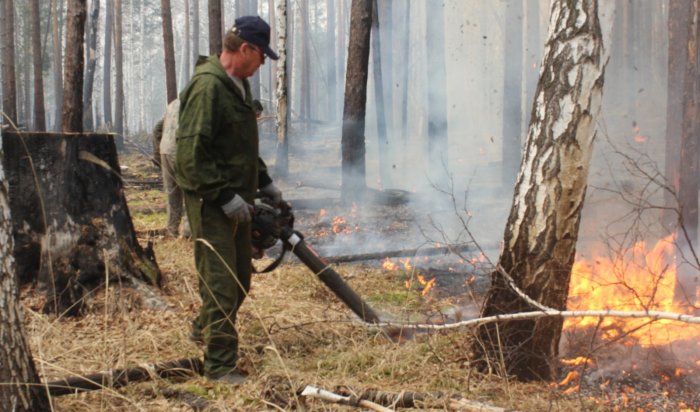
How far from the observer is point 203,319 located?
432 cm

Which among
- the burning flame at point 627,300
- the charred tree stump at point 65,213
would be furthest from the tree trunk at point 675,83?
the charred tree stump at point 65,213

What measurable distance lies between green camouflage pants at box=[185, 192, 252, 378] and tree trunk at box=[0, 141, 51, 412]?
4.33 feet

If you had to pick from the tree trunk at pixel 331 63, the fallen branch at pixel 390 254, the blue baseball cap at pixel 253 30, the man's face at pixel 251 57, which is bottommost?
the fallen branch at pixel 390 254

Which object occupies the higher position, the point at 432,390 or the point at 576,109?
the point at 576,109

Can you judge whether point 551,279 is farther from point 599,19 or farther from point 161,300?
point 161,300

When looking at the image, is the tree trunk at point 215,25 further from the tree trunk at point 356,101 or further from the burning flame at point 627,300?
the burning flame at point 627,300

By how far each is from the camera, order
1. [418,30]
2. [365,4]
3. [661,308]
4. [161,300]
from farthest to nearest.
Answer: [418,30] < [365,4] < [661,308] < [161,300]

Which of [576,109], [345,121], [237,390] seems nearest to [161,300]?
[237,390]

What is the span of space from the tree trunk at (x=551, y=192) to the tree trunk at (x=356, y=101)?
8.55m

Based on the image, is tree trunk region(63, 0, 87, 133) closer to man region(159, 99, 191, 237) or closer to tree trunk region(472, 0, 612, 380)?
man region(159, 99, 191, 237)

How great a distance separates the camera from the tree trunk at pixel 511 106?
51.7 ft

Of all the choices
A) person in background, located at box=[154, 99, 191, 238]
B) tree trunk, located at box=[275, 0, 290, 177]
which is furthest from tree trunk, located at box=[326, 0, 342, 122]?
person in background, located at box=[154, 99, 191, 238]

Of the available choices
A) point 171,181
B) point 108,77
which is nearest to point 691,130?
point 171,181

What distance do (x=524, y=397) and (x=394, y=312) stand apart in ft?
7.45
